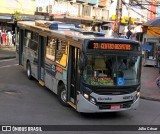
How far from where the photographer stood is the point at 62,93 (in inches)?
528

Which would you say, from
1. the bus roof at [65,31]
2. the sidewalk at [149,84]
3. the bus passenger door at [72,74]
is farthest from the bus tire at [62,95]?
the sidewalk at [149,84]

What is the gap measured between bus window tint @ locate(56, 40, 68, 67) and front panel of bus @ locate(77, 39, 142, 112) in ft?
5.54

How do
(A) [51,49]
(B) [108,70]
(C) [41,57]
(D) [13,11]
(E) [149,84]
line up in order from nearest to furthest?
(B) [108,70], (A) [51,49], (C) [41,57], (E) [149,84], (D) [13,11]

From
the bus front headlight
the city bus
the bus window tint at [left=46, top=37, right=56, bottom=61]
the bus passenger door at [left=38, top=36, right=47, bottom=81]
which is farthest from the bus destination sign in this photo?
the bus passenger door at [left=38, top=36, right=47, bottom=81]

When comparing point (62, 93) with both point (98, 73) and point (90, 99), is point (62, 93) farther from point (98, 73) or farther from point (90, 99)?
point (98, 73)

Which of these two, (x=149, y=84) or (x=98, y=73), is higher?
(x=98, y=73)

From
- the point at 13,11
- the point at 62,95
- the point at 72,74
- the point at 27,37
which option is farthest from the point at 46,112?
the point at 13,11

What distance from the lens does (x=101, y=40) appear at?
38.3 ft

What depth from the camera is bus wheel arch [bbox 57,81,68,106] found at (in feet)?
43.1

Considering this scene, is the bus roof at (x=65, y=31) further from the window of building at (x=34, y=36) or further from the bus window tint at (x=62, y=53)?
the bus window tint at (x=62, y=53)

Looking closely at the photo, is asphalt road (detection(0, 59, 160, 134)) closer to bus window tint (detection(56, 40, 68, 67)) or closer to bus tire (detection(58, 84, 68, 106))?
bus tire (detection(58, 84, 68, 106))

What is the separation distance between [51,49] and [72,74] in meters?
2.65

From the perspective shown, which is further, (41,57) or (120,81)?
(41,57)

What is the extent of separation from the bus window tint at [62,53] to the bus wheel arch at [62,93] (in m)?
0.77
